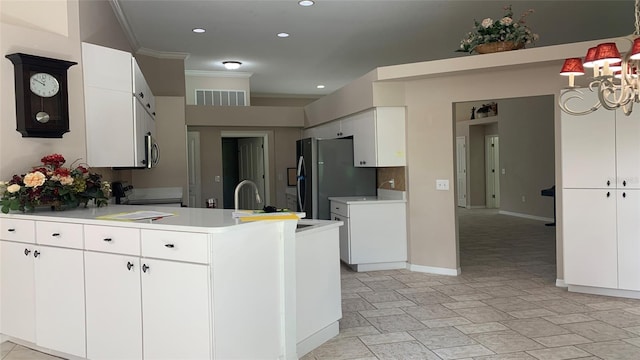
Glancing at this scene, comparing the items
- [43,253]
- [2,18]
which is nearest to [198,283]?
[43,253]

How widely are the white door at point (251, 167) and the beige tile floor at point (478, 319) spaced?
387 cm

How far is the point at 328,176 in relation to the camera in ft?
19.8

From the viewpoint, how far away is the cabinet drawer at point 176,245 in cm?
Answer: 233

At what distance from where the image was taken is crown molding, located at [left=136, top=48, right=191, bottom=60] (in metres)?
6.89

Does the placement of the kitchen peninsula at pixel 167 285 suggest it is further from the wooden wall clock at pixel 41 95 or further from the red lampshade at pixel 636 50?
the red lampshade at pixel 636 50

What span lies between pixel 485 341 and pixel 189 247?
2.17 metres

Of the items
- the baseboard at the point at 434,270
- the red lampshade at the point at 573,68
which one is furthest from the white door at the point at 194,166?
the red lampshade at the point at 573,68

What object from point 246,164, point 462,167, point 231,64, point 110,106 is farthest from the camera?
point 462,167

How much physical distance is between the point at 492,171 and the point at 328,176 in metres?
7.52

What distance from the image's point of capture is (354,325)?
3.60 meters

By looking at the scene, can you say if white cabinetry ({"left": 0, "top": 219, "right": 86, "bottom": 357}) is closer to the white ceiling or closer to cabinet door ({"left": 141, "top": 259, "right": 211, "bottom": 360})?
cabinet door ({"left": 141, "top": 259, "right": 211, "bottom": 360})

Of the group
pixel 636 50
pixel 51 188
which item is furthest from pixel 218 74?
pixel 636 50

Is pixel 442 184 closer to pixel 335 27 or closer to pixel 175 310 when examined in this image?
pixel 335 27

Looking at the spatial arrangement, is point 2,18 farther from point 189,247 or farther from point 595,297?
point 595,297
